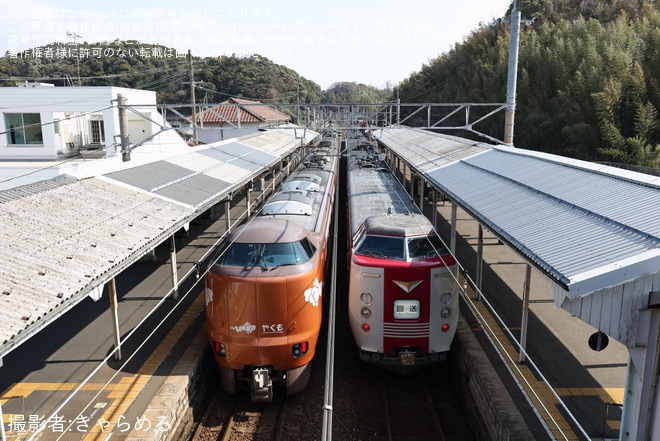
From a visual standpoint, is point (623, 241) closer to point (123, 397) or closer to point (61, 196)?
point (123, 397)

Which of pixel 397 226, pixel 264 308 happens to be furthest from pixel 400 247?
pixel 264 308

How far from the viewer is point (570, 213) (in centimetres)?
572

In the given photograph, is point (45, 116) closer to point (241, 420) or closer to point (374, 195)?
point (374, 195)

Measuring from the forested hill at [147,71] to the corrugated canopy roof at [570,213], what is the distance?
48.4 metres

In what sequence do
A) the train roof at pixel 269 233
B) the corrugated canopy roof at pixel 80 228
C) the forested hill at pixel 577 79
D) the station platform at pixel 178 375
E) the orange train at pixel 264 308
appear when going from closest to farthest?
the corrugated canopy roof at pixel 80 228 < the station platform at pixel 178 375 < the orange train at pixel 264 308 < the train roof at pixel 269 233 < the forested hill at pixel 577 79

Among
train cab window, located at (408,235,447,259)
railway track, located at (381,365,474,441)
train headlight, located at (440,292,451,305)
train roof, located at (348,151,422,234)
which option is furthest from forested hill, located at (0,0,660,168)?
railway track, located at (381,365,474,441)

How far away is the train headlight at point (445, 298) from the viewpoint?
7.31 metres

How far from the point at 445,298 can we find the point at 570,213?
224 centimetres

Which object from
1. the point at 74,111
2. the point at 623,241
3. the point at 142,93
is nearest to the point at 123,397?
the point at 623,241

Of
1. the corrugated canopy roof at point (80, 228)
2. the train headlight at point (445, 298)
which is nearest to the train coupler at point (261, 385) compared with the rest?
the corrugated canopy roof at point (80, 228)

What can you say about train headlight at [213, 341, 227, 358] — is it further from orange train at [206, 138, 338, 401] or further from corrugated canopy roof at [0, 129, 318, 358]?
corrugated canopy roof at [0, 129, 318, 358]

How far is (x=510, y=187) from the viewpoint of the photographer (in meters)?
7.85

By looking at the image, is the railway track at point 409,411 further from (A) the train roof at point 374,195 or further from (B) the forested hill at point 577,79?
(B) the forested hill at point 577,79

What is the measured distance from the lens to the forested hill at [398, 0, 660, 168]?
58.4 feet
